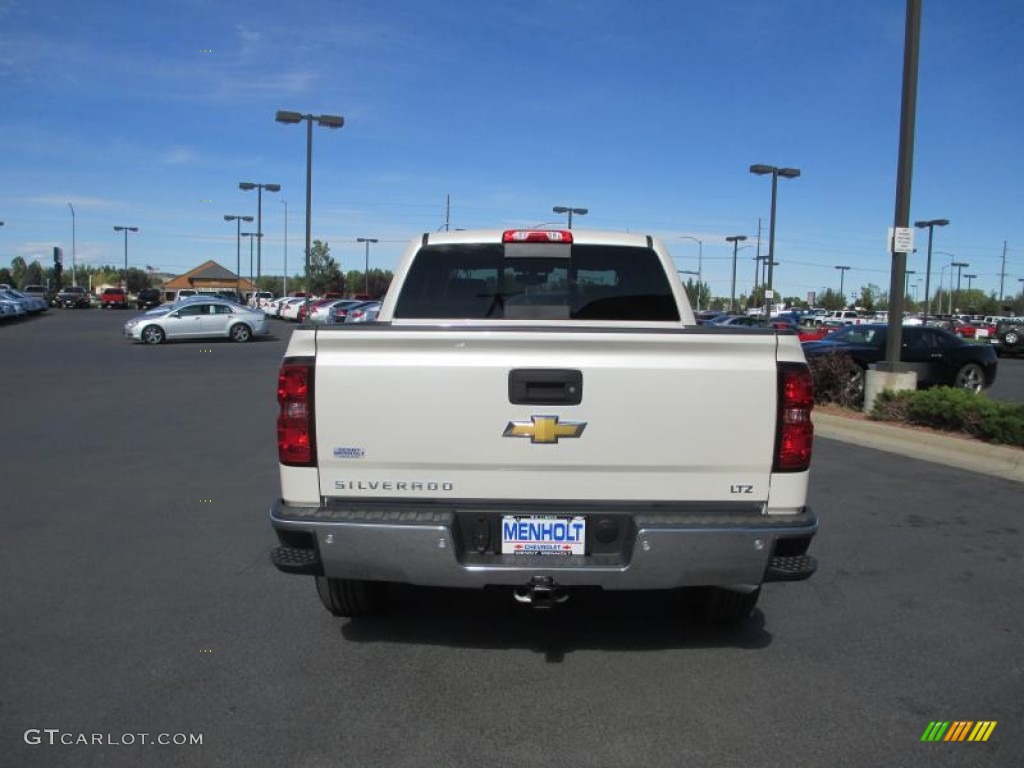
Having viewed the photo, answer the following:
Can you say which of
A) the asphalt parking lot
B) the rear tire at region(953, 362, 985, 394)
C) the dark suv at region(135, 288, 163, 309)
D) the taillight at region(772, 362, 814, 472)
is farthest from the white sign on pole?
the dark suv at region(135, 288, 163, 309)

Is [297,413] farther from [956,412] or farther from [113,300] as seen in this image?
[113,300]

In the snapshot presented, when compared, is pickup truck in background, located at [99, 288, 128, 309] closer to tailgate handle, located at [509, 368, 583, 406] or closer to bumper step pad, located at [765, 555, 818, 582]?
tailgate handle, located at [509, 368, 583, 406]

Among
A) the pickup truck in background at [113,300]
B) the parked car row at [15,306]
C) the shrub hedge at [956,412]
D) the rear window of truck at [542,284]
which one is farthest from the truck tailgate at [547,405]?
the pickup truck in background at [113,300]

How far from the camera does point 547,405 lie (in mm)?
3650

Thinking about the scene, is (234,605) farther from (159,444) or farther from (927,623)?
(159,444)

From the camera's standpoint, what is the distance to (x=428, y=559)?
3627mm

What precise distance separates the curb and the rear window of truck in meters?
3.75

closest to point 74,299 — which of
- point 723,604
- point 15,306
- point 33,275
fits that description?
point 15,306

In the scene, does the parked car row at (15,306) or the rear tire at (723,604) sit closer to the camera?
the rear tire at (723,604)

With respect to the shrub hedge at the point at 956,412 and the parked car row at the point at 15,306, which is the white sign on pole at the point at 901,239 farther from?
the parked car row at the point at 15,306

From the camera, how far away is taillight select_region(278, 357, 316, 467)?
12.0ft

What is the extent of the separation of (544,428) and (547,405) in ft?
0.32

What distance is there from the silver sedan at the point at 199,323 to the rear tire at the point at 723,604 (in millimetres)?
27766

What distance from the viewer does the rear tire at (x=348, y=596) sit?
435 centimetres
